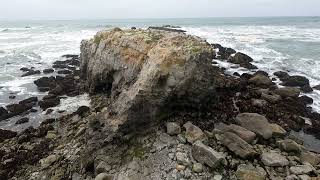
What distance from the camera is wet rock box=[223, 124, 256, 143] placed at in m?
12.5

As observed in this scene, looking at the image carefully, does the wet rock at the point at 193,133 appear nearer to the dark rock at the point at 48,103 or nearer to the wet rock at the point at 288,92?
the wet rock at the point at 288,92

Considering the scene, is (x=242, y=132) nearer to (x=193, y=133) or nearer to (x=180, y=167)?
(x=193, y=133)

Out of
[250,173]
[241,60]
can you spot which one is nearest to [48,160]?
[250,173]

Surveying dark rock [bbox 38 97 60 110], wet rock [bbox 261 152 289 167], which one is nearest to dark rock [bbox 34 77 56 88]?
dark rock [bbox 38 97 60 110]

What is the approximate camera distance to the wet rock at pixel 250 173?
10663 millimetres

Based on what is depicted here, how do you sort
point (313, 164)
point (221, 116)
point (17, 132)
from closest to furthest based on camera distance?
point (313, 164)
point (221, 116)
point (17, 132)

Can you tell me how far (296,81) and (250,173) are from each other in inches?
557

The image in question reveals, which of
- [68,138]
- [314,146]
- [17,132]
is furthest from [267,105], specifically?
[17,132]

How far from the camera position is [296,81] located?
23156 millimetres

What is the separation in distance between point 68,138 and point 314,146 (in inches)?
397

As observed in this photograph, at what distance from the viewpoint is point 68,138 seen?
1519 centimetres

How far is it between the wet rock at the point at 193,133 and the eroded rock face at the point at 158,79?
1161mm

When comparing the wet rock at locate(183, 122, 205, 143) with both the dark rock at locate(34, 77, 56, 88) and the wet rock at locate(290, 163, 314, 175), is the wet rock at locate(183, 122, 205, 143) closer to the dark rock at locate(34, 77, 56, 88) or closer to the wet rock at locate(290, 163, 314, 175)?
the wet rock at locate(290, 163, 314, 175)

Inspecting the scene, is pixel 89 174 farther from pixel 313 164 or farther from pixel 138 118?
pixel 313 164
